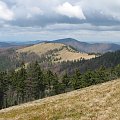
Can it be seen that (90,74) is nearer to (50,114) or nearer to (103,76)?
(103,76)

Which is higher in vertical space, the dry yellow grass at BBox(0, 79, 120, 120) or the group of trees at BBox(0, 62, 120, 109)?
the dry yellow grass at BBox(0, 79, 120, 120)

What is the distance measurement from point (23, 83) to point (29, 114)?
97.7 m

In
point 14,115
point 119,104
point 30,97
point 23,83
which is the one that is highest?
point 119,104

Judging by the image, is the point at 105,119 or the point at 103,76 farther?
the point at 103,76

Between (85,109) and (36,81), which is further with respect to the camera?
(36,81)

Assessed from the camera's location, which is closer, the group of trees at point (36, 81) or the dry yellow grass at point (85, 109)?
the dry yellow grass at point (85, 109)

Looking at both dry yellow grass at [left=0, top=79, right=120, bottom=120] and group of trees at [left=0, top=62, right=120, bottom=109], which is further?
group of trees at [left=0, top=62, right=120, bottom=109]

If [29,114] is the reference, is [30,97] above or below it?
below

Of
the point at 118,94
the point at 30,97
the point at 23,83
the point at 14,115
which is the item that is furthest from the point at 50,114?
the point at 30,97

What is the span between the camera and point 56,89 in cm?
13838

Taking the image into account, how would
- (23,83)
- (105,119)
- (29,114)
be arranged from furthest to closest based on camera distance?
(23,83) < (29,114) < (105,119)

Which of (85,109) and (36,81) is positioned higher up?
(85,109)

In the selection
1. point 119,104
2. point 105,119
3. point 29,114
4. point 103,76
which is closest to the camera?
point 105,119

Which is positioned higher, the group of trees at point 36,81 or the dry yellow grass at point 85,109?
the dry yellow grass at point 85,109
